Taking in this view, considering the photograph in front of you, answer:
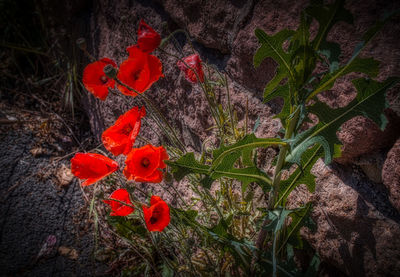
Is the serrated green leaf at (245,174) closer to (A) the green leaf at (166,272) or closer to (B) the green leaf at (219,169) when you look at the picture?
(B) the green leaf at (219,169)

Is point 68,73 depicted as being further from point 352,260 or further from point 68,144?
point 352,260

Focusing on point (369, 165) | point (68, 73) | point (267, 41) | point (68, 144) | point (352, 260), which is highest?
point (267, 41)

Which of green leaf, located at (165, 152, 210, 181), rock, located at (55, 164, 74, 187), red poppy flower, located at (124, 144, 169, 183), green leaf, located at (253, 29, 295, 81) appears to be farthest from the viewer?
rock, located at (55, 164, 74, 187)

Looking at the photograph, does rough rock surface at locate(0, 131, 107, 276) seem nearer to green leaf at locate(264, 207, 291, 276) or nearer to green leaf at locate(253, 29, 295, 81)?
green leaf at locate(264, 207, 291, 276)

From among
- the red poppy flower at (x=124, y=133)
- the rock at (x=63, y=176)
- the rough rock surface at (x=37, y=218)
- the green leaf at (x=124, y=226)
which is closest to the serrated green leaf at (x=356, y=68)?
the red poppy flower at (x=124, y=133)

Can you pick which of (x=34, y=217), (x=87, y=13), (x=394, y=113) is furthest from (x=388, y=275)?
(x=87, y=13)

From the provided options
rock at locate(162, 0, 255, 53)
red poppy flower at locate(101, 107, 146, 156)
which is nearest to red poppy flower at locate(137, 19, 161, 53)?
red poppy flower at locate(101, 107, 146, 156)
